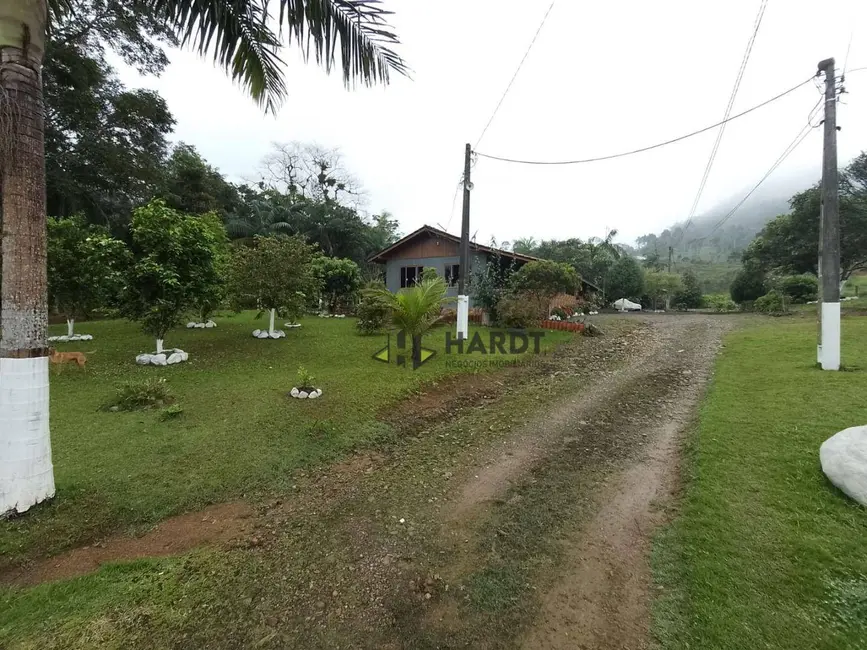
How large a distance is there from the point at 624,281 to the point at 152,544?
36.1 m

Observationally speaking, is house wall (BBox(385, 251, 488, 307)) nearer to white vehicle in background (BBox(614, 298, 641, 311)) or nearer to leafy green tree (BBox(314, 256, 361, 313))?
leafy green tree (BBox(314, 256, 361, 313))

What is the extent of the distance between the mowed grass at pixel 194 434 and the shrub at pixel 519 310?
186 inches

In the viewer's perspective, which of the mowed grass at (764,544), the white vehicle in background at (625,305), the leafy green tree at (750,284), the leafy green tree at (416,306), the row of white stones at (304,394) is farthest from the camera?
the white vehicle in background at (625,305)

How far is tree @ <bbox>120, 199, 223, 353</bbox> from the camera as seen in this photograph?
7020 mm

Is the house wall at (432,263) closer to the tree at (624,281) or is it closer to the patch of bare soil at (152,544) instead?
the patch of bare soil at (152,544)

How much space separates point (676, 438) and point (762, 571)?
241cm

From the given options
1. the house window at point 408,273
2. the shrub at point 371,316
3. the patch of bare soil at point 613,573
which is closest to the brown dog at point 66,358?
the shrub at point 371,316

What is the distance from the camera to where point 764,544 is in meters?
2.56

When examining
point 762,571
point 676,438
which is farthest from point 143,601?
point 676,438

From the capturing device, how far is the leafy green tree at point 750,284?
27.9 meters

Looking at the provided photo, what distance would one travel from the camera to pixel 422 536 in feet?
9.30

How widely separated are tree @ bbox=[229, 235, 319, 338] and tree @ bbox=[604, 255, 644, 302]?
2965cm

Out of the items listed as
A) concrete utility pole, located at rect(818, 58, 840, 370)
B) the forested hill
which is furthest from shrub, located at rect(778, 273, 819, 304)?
the forested hill

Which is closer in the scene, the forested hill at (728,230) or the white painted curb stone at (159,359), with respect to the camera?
the white painted curb stone at (159,359)
